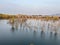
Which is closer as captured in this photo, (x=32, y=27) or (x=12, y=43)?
(x=12, y=43)

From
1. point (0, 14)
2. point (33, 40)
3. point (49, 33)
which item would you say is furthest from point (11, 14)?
point (49, 33)

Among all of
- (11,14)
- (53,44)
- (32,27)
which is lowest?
(53,44)

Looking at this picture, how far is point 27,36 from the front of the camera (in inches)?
130

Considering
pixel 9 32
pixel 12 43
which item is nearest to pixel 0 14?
pixel 9 32

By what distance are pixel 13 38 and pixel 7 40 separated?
0.48 ft

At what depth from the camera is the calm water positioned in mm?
3172

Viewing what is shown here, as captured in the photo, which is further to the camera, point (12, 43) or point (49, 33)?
point (49, 33)

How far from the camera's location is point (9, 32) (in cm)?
337

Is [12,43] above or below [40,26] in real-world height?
below

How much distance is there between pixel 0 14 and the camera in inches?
129

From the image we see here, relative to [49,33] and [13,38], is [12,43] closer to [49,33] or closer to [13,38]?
[13,38]

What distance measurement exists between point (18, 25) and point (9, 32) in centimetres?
26

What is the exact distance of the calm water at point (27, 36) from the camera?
3.17 metres

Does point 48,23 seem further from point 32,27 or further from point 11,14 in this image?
point 11,14
